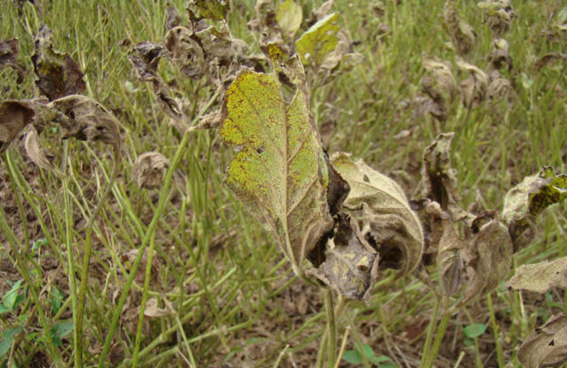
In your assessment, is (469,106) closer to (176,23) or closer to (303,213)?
(176,23)

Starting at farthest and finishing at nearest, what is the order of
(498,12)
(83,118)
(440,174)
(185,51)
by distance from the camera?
(498,12)
(185,51)
(440,174)
(83,118)

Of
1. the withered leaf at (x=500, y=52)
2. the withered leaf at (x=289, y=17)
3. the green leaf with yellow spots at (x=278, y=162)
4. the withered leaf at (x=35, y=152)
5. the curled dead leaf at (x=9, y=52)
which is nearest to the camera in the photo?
the green leaf with yellow spots at (x=278, y=162)

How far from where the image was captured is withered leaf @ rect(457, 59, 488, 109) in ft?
4.49

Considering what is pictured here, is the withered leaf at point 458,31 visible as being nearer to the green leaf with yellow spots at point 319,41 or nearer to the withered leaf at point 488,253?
the green leaf with yellow spots at point 319,41

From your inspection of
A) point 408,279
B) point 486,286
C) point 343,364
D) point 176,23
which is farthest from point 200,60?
point 408,279

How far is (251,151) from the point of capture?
52cm

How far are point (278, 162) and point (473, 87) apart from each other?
1074 millimetres

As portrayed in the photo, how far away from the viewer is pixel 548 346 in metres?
0.65

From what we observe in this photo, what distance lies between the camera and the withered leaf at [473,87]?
4.49 feet

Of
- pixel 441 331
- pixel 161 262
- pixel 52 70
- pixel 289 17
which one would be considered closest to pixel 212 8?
pixel 52 70

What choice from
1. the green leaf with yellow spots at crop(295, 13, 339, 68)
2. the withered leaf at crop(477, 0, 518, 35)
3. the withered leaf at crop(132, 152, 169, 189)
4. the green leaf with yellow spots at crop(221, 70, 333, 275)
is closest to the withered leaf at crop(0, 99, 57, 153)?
the green leaf with yellow spots at crop(221, 70, 333, 275)

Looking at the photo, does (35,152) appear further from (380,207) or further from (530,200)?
(530,200)

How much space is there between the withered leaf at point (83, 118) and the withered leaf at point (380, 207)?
31 cm

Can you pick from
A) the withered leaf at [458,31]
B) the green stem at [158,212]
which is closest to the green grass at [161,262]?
the green stem at [158,212]
